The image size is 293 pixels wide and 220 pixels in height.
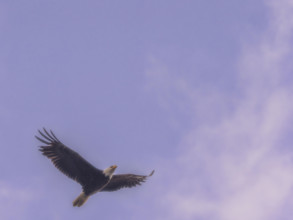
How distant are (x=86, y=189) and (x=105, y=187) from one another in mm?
1132

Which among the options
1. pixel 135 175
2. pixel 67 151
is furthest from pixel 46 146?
pixel 135 175

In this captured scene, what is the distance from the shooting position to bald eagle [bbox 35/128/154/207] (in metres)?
24.7

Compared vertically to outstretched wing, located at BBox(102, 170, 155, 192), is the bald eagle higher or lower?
lower

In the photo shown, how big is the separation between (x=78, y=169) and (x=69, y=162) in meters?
0.49

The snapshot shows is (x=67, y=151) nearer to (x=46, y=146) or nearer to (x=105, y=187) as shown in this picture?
(x=46, y=146)

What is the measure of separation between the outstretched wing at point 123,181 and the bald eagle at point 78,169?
242 millimetres

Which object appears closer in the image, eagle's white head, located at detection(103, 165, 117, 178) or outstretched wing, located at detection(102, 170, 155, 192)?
eagle's white head, located at detection(103, 165, 117, 178)

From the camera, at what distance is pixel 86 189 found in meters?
25.4

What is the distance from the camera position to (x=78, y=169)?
25.2 m

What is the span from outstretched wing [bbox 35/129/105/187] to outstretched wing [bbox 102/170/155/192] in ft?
3.54

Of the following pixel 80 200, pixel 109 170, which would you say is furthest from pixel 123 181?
pixel 80 200

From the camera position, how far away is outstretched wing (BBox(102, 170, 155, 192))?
2641 centimetres

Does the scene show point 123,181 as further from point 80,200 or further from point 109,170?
point 80,200

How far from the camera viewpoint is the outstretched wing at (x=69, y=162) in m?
24.7
